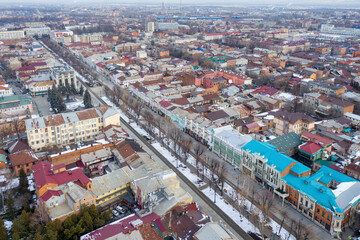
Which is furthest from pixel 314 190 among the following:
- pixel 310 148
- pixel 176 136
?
pixel 176 136

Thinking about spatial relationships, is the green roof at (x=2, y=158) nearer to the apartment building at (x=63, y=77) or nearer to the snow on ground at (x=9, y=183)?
the snow on ground at (x=9, y=183)

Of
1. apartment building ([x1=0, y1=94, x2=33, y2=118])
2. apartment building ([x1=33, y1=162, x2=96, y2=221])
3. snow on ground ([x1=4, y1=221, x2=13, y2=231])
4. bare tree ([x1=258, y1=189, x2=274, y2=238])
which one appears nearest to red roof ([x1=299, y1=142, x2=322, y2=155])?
bare tree ([x1=258, y1=189, x2=274, y2=238])

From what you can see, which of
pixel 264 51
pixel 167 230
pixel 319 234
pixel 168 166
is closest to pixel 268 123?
pixel 168 166

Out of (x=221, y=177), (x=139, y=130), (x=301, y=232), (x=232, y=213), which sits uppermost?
(x=221, y=177)

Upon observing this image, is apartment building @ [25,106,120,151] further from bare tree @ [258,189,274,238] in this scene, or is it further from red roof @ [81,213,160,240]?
bare tree @ [258,189,274,238]

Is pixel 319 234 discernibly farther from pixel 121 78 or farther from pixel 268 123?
pixel 121 78

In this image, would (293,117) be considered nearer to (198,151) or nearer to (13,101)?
(198,151)
